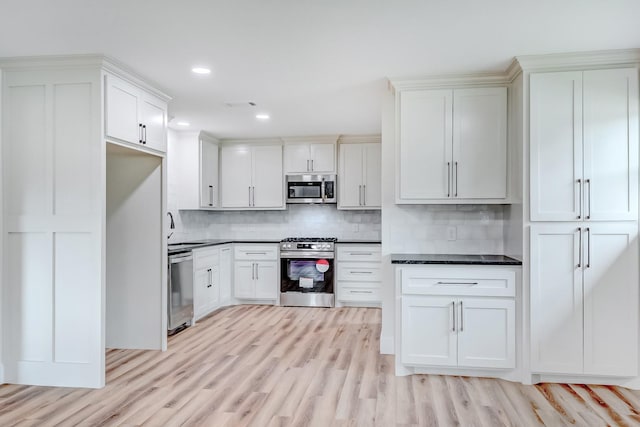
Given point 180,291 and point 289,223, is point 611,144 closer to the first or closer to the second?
point 180,291

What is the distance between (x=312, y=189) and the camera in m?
6.26

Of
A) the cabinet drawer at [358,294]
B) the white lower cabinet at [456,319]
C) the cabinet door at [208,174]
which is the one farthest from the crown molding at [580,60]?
the cabinet door at [208,174]

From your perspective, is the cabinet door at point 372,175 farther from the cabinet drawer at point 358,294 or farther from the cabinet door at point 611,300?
the cabinet door at point 611,300

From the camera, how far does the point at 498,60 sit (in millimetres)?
3252

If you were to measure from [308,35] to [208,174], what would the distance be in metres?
3.64

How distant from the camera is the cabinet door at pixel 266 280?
610 cm

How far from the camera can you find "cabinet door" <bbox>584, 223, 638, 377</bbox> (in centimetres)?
309

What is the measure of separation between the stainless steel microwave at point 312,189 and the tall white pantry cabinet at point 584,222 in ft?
10.9

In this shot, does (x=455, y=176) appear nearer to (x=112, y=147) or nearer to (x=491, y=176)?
(x=491, y=176)

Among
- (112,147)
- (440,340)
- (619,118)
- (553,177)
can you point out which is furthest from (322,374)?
(619,118)

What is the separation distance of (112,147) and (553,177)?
347 cm

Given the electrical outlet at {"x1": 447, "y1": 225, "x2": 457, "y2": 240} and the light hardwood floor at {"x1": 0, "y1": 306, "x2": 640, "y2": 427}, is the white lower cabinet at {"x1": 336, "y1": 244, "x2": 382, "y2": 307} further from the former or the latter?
the electrical outlet at {"x1": 447, "y1": 225, "x2": 457, "y2": 240}

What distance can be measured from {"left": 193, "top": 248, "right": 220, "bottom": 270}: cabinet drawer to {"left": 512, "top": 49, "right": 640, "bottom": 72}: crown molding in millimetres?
3773

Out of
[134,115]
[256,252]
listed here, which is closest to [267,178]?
[256,252]
